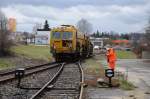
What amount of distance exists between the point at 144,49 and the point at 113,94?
55.9 meters

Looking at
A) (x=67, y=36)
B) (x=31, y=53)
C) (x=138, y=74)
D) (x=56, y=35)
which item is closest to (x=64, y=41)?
(x=67, y=36)

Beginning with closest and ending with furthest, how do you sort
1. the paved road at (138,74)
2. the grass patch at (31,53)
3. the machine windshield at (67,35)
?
the paved road at (138,74) → the machine windshield at (67,35) → the grass patch at (31,53)

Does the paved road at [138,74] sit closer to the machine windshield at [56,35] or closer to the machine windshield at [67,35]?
the machine windshield at [67,35]

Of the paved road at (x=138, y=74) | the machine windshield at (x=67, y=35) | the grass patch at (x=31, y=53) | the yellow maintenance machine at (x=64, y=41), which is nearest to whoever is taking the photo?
the paved road at (x=138, y=74)

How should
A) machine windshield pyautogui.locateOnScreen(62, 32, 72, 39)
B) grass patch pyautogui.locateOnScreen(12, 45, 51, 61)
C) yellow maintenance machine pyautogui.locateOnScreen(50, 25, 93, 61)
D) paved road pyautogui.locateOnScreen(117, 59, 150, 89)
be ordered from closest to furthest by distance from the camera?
1. paved road pyautogui.locateOnScreen(117, 59, 150, 89)
2. yellow maintenance machine pyautogui.locateOnScreen(50, 25, 93, 61)
3. machine windshield pyautogui.locateOnScreen(62, 32, 72, 39)
4. grass patch pyautogui.locateOnScreen(12, 45, 51, 61)

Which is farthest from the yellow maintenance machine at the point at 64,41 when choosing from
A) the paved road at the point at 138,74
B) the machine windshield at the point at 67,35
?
the paved road at the point at 138,74

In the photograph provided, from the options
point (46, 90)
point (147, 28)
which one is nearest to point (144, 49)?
point (147, 28)

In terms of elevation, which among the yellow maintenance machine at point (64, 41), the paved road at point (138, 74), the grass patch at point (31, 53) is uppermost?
the yellow maintenance machine at point (64, 41)

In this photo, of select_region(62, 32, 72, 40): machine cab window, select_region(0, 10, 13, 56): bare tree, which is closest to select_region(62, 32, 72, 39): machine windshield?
select_region(62, 32, 72, 40): machine cab window

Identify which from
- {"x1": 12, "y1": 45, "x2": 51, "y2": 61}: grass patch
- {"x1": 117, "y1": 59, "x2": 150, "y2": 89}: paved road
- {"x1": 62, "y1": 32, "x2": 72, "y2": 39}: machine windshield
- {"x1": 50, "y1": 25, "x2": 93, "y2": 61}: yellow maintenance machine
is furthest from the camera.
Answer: {"x1": 12, "y1": 45, "x2": 51, "y2": 61}: grass patch

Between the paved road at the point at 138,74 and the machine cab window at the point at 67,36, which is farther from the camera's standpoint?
the machine cab window at the point at 67,36

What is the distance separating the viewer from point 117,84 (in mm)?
19641

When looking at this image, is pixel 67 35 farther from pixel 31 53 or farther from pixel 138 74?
pixel 138 74

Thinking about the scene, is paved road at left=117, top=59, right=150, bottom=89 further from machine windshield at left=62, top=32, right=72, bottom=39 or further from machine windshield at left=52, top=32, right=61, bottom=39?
machine windshield at left=52, top=32, right=61, bottom=39
